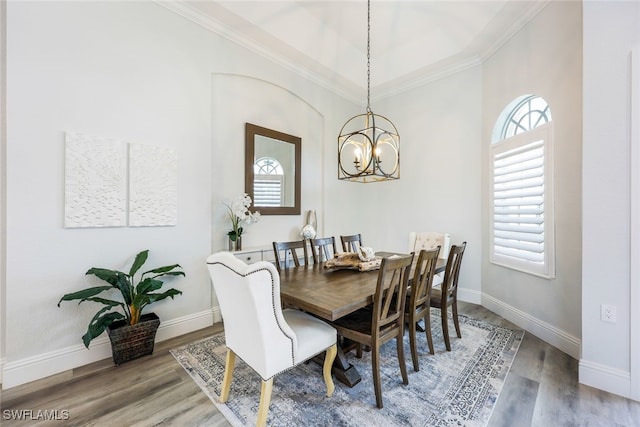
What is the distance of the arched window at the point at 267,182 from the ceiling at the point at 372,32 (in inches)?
58.6

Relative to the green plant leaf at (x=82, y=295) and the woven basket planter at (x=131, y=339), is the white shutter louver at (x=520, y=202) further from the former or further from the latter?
the green plant leaf at (x=82, y=295)

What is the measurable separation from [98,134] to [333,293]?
8.08 feet

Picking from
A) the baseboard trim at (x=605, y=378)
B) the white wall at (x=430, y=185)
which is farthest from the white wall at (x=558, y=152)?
the white wall at (x=430, y=185)

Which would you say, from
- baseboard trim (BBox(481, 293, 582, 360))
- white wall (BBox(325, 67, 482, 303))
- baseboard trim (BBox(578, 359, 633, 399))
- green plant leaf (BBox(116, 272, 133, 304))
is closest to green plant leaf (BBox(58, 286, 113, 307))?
green plant leaf (BBox(116, 272, 133, 304))

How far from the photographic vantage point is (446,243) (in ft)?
11.5

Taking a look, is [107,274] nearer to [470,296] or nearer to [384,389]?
[384,389]

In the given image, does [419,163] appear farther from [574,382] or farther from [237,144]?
[574,382]

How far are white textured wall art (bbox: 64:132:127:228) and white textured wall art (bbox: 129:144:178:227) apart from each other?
0.07 m

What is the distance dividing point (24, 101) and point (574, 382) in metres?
4.73

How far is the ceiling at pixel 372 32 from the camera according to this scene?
2973mm

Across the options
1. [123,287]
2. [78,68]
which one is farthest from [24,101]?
[123,287]

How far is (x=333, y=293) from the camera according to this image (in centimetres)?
183

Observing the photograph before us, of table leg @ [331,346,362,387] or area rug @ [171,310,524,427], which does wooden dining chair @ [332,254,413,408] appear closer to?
area rug @ [171,310,524,427]

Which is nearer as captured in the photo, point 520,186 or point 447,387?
point 447,387
